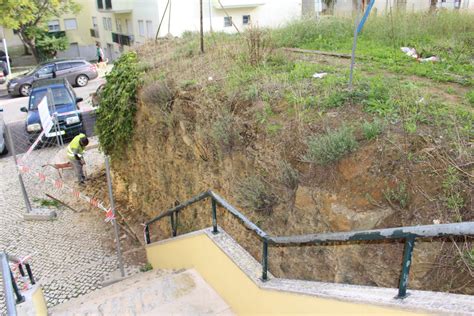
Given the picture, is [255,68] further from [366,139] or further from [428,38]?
[428,38]

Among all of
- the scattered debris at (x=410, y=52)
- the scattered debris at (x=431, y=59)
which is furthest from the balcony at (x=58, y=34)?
the scattered debris at (x=431, y=59)

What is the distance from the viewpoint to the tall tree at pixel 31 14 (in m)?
22.6

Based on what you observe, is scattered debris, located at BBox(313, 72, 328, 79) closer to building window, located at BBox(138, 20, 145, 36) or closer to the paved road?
the paved road

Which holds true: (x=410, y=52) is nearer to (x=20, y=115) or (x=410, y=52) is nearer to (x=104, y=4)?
(x=20, y=115)

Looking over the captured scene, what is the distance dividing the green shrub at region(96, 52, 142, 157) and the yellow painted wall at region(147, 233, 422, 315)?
3526mm

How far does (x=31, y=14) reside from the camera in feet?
80.8

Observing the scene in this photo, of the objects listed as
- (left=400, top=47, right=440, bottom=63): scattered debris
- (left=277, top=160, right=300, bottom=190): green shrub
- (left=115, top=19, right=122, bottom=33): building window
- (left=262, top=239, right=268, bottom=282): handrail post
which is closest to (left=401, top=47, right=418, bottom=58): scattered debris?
(left=400, top=47, right=440, bottom=63): scattered debris

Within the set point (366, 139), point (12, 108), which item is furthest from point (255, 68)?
point (12, 108)

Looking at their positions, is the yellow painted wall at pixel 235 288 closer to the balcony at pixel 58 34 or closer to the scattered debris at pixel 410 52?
the scattered debris at pixel 410 52

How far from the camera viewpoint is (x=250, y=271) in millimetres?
3922

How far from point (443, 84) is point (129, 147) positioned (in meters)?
6.85

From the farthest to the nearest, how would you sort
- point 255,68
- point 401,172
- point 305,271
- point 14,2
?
point 14,2 < point 255,68 < point 305,271 < point 401,172

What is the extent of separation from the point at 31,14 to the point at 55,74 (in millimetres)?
6487

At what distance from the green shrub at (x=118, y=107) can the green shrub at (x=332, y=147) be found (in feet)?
18.2
